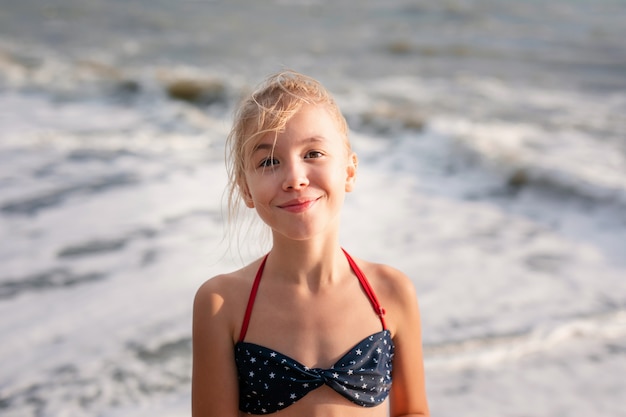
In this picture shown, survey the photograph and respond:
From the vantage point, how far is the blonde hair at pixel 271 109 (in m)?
1.83

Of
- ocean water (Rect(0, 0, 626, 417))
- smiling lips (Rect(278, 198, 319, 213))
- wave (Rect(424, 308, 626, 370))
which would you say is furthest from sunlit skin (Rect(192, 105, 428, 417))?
wave (Rect(424, 308, 626, 370))

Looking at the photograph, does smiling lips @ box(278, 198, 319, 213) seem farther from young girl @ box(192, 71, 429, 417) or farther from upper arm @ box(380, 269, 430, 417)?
upper arm @ box(380, 269, 430, 417)

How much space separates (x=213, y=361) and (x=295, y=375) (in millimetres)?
196

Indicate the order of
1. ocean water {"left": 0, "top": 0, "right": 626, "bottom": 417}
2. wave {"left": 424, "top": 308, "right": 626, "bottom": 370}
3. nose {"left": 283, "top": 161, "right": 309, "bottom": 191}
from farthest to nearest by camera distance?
wave {"left": 424, "top": 308, "right": 626, "bottom": 370}, ocean water {"left": 0, "top": 0, "right": 626, "bottom": 417}, nose {"left": 283, "top": 161, "right": 309, "bottom": 191}

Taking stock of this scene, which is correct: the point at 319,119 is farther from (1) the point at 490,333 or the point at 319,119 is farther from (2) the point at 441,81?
(2) the point at 441,81

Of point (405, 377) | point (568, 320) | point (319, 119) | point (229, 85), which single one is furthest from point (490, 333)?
point (229, 85)

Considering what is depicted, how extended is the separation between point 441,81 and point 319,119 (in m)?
10.1

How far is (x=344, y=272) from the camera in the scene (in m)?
2.00

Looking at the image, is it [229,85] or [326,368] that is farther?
[229,85]

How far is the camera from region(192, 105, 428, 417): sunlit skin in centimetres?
185

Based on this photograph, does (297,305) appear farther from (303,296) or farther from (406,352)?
(406,352)

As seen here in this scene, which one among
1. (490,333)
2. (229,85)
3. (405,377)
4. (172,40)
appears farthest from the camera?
(172,40)

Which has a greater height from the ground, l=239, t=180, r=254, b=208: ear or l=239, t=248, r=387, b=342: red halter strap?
l=239, t=180, r=254, b=208: ear

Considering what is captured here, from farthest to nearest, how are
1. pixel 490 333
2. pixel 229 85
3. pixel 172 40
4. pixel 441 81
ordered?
pixel 172 40 → pixel 441 81 → pixel 229 85 → pixel 490 333
